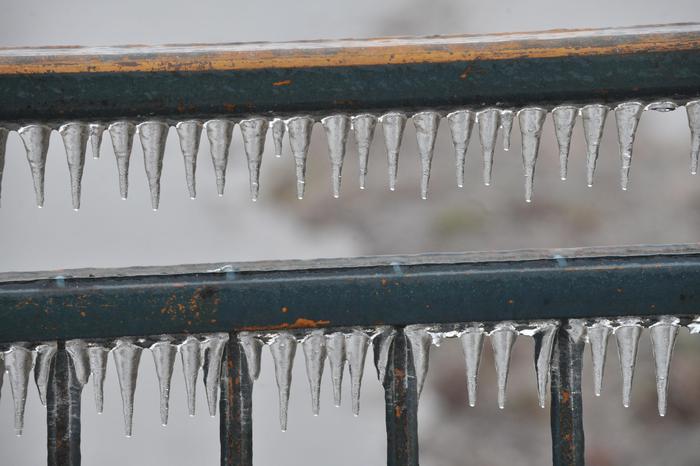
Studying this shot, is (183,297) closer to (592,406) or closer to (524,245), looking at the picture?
(592,406)

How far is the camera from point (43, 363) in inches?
33.1

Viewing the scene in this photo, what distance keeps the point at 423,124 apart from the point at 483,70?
0.07m

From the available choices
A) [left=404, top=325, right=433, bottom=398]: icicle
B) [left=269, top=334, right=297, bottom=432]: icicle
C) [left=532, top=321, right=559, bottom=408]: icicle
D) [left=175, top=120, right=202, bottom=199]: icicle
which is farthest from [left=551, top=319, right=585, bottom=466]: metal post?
[left=175, top=120, right=202, bottom=199]: icicle

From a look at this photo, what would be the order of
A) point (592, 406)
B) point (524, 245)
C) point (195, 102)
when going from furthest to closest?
point (524, 245)
point (592, 406)
point (195, 102)

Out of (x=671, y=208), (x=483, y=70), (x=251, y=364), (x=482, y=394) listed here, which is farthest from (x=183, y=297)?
(x=671, y=208)

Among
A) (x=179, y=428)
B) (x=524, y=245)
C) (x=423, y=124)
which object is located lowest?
(x=179, y=428)

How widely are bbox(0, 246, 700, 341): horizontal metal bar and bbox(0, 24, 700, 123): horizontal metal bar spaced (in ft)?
0.44

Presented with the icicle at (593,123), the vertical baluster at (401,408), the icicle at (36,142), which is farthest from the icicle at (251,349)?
the icicle at (593,123)

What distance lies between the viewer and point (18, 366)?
833 mm

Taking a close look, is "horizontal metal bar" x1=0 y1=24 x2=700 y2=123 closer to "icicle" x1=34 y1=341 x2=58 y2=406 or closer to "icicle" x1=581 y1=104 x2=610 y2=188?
"icicle" x1=581 y1=104 x2=610 y2=188

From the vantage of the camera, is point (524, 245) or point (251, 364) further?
point (524, 245)

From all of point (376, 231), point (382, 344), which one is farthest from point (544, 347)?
point (376, 231)

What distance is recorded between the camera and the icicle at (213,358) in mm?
838

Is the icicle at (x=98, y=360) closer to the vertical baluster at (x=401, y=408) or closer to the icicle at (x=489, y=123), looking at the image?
the vertical baluster at (x=401, y=408)
